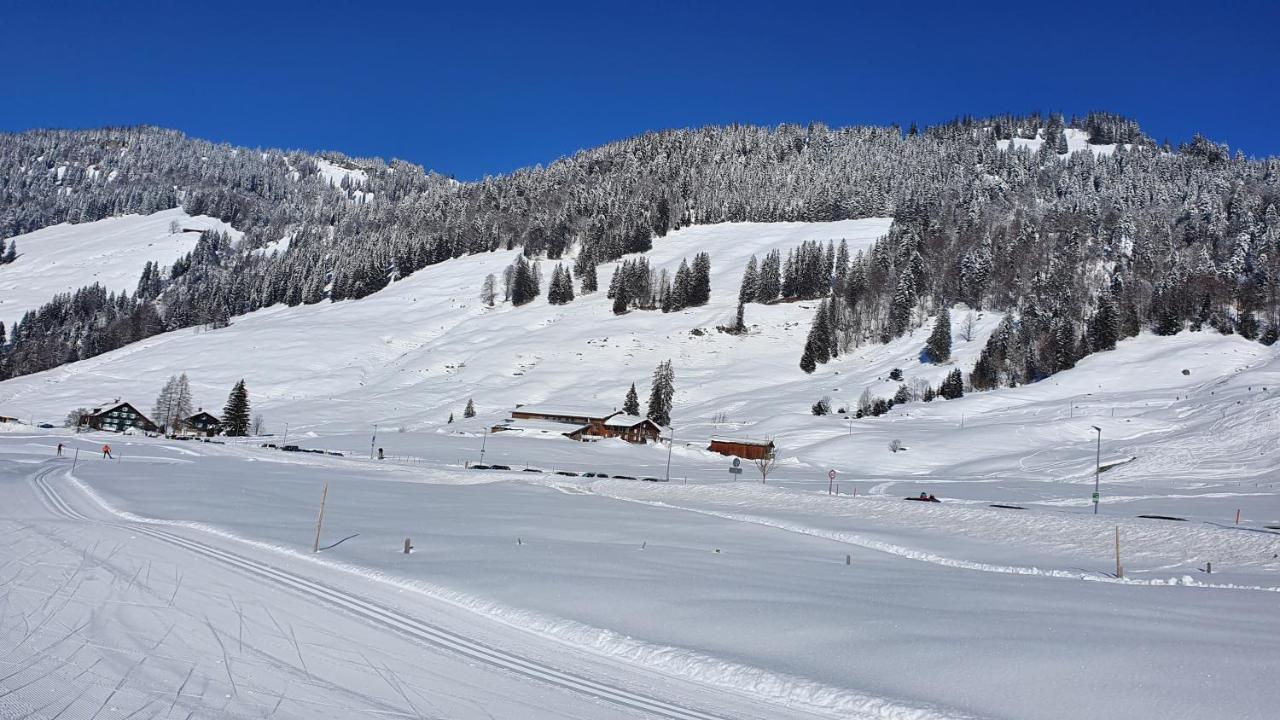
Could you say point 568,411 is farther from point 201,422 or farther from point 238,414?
point 201,422

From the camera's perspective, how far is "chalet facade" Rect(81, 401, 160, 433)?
8369 centimetres

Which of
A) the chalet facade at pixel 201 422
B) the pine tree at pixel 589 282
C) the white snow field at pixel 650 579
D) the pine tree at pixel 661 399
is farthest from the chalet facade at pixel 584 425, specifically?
the pine tree at pixel 589 282

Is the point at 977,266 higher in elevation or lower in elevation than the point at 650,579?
higher

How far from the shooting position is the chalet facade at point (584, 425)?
8500 centimetres

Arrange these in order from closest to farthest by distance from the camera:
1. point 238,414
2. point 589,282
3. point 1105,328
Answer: point 238,414 → point 1105,328 → point 589,282

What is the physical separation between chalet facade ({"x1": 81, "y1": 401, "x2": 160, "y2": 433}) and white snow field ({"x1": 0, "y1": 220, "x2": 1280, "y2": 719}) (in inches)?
574

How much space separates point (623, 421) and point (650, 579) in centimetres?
6858

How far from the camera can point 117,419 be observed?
85.2m

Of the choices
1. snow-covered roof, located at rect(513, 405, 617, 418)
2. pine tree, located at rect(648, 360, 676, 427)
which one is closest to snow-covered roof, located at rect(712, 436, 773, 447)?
pine tree, located at rect(648, 360, 676, 427)

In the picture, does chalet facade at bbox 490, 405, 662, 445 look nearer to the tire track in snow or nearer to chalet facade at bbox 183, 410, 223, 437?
chalet facade at bbox 183, 410, 223, 437

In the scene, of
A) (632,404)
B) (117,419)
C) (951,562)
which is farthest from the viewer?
(632,404)

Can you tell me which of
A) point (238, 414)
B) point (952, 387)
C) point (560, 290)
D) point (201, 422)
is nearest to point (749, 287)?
point (560, 290)

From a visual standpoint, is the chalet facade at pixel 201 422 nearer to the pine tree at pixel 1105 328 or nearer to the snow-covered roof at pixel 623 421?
the snow-covered roof at pixel 623 421

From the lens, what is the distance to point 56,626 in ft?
38.2
